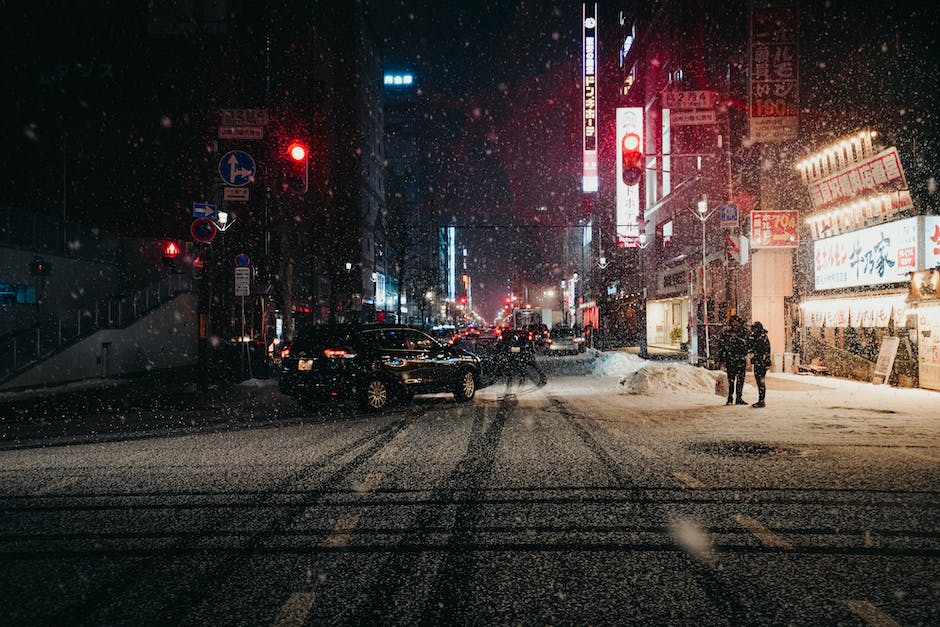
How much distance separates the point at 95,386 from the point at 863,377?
23.7 meters

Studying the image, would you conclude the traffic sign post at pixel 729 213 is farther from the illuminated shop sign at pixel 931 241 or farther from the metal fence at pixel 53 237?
the metal fence at pixel 53 237

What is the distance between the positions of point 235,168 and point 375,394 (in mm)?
6979

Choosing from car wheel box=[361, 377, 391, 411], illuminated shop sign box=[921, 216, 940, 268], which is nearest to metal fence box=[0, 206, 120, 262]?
car wheel box=[361, 377, 391, 411]

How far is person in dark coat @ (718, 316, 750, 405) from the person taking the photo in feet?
46.4

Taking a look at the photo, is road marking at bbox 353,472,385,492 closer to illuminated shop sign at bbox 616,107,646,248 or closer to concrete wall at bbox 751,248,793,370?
concrete wall at bbox 751,248,793,370

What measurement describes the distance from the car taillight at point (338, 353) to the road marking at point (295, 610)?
368 inches

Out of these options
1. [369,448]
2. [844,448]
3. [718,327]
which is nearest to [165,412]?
[369,448]

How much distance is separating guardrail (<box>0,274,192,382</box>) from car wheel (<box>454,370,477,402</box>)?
45.5ft

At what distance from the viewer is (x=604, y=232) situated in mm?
62500

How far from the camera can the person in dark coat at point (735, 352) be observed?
14.1 metres

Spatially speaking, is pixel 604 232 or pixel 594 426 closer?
pixel 594 426

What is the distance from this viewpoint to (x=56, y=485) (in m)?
7.14

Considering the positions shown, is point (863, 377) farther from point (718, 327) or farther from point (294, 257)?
point (294, 257)

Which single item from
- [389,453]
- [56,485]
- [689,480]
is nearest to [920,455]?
[689,480]
